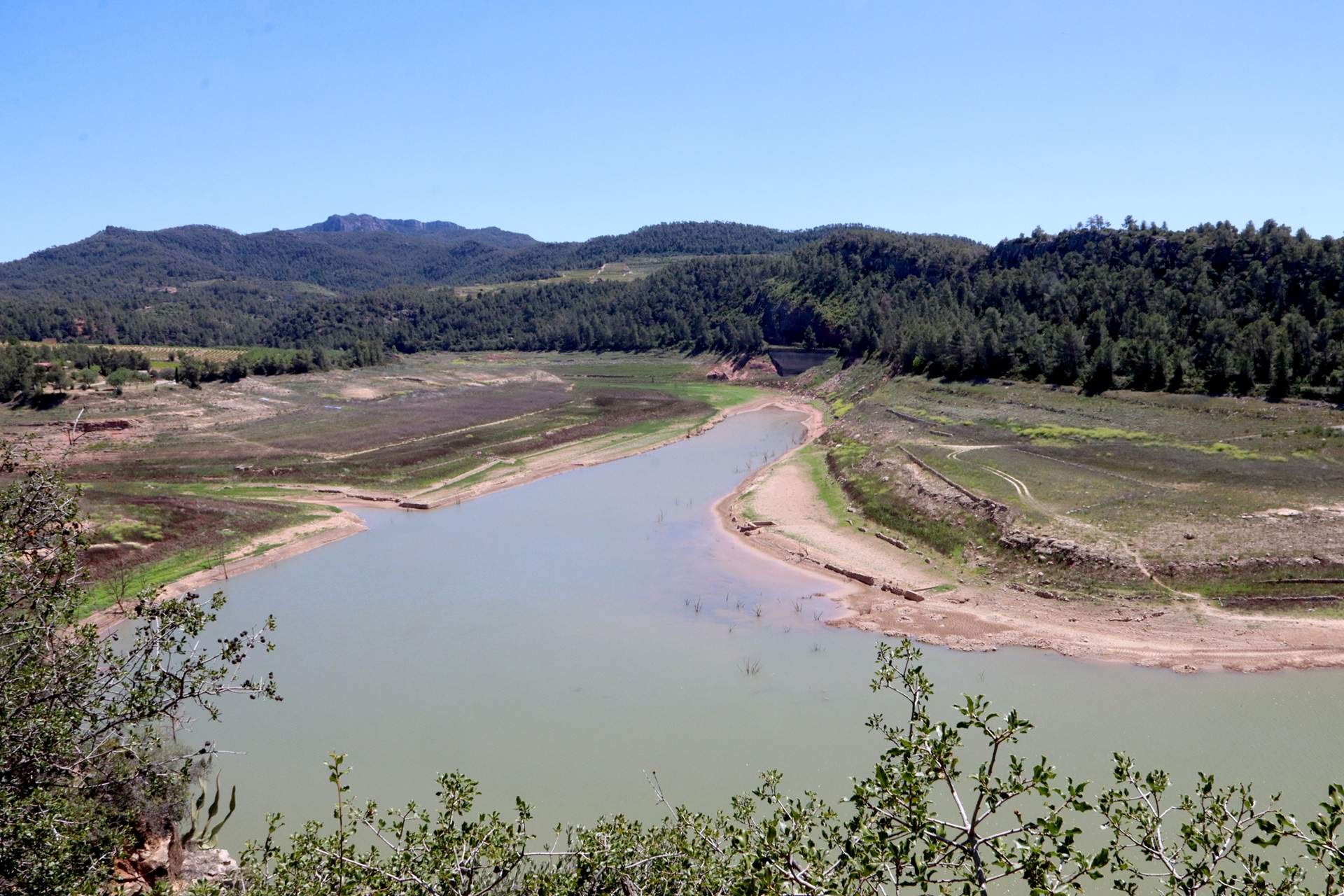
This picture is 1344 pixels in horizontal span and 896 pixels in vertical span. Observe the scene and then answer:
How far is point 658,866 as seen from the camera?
8531 mm

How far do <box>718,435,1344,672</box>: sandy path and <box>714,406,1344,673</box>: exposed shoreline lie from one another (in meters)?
0.03

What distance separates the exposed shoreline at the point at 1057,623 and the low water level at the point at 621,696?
899 millimetres

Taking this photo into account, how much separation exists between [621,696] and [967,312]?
7313 centimetres

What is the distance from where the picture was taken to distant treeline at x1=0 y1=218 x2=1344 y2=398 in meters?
59.0

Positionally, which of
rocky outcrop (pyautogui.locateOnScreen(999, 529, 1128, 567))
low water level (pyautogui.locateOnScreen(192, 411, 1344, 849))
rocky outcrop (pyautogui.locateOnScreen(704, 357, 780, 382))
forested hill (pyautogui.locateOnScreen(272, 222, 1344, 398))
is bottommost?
low water level (pyautogui.locateOnScreen(192, 411, 1344, 849))

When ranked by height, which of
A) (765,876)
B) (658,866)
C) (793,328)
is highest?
(793,328)

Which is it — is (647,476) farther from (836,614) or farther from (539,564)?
(836,614)

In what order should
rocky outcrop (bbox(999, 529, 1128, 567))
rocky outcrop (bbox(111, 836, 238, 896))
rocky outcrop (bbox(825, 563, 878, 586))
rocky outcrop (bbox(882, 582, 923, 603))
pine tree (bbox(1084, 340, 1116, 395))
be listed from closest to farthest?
rocky outcrop (bbox(111, 836, 238, 896)), rocky outcrop (bbox(999, 529, 1128, 567)), rocky outcrop (bbox(882, 582, 923, 603)), rocky outcrop (bbox(825, 563, 878, 586)), pine tree (bbox(1084, 340, 1116, 395))

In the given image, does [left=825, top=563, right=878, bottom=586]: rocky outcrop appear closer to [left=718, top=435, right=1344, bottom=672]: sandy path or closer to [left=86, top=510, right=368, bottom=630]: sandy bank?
[left=718, top=435, right=1344, bottom=672]: sandy path

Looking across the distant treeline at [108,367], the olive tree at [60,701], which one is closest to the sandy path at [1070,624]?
the olive tree at [60,701]

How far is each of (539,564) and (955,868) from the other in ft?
98.6

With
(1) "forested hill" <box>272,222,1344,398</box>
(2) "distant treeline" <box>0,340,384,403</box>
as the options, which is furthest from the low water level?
(2) "distant treeline" <box>0,340,384,403</box>

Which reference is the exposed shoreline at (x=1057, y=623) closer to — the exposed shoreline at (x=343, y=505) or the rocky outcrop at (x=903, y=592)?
the rocky outcrop at (x=903, y=592)

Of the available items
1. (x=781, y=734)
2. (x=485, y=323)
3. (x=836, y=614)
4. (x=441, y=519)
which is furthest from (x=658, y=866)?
(x=485, y=323)
